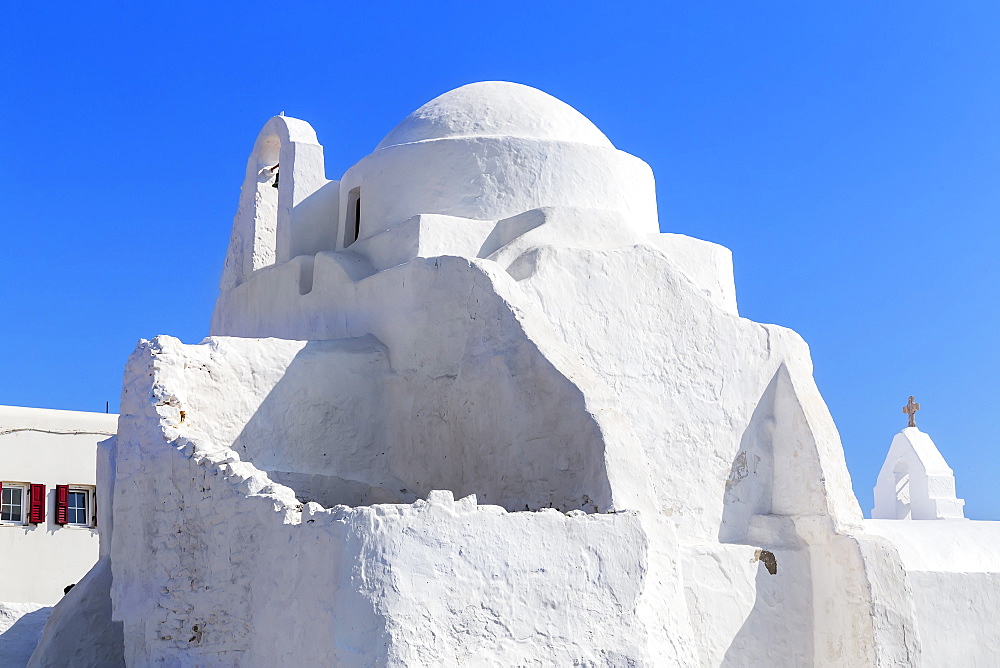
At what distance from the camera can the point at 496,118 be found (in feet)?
41.4

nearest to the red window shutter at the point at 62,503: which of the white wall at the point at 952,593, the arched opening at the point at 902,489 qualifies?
the white wall at the point at 952,593

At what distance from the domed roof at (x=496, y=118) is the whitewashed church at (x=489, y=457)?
0.04 meters

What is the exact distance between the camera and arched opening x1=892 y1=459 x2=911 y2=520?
1938cm

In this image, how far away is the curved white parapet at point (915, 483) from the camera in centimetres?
1834

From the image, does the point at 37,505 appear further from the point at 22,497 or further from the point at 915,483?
the point at 915,483

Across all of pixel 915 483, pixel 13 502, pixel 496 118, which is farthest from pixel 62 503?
pixel 915 483

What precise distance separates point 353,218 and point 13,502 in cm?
767

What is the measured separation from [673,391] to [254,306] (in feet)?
16.0

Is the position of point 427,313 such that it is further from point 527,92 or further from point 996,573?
point 996,573

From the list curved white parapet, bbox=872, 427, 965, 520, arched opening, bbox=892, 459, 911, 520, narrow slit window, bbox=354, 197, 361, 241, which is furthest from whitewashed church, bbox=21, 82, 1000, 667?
arched opening, bbox=892, 459, 911, 520

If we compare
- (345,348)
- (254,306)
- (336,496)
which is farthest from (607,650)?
(254,306)

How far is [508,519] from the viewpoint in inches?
263

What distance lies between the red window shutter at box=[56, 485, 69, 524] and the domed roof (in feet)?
25.2

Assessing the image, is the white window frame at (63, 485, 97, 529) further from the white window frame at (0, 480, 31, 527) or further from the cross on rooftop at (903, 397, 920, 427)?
the cross on rooftop at (903, 397, 920, 427)
